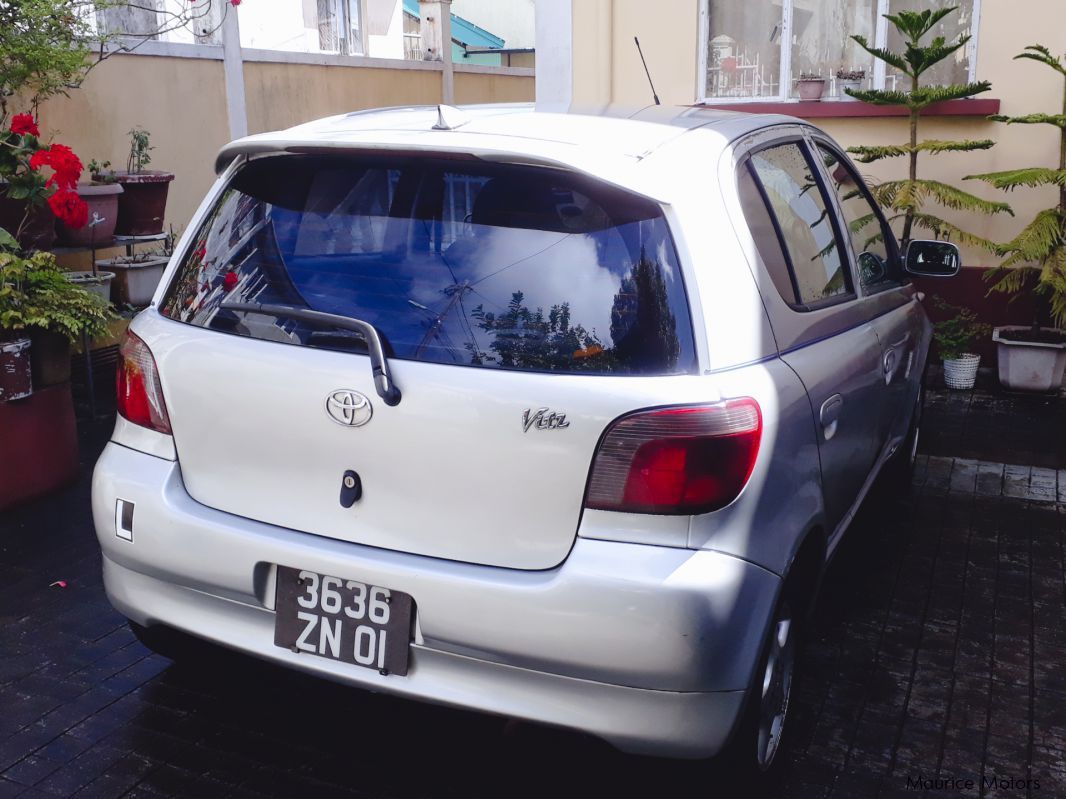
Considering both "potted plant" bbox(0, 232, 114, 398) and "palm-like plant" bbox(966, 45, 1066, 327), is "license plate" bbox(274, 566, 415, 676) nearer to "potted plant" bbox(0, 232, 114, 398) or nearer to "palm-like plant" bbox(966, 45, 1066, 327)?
"potted plant" bbox(0, 232, 114, 398)

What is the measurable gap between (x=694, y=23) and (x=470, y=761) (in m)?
6.59

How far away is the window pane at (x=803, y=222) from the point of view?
3.17m

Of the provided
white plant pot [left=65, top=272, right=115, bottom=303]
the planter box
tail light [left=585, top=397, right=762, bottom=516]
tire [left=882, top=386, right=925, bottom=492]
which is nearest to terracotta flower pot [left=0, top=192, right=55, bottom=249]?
white plant pot [left=65, top=272, right=115, bottom=303]

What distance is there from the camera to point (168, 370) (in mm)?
2771

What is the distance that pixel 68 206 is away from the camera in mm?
5598

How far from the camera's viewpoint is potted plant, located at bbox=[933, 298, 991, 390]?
7398 millimetres

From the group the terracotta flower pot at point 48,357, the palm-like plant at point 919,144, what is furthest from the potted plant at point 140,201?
the palm-like plant at point 919,144

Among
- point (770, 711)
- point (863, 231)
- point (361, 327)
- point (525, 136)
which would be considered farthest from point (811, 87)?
point (361, 327)

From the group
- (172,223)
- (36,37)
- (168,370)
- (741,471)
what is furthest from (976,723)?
(172,223)

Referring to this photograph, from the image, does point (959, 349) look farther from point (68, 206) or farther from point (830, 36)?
point (68, 206)

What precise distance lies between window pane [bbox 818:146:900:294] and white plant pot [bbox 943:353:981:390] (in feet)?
11.1

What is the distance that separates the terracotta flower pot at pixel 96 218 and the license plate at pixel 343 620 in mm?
5041

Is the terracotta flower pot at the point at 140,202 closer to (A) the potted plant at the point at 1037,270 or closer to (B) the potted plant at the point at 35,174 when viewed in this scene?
(B) the potted plant at the point at 35,174

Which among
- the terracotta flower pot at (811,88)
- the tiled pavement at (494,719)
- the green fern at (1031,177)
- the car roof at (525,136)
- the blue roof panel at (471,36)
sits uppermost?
the blue roof panel at (471,36)
